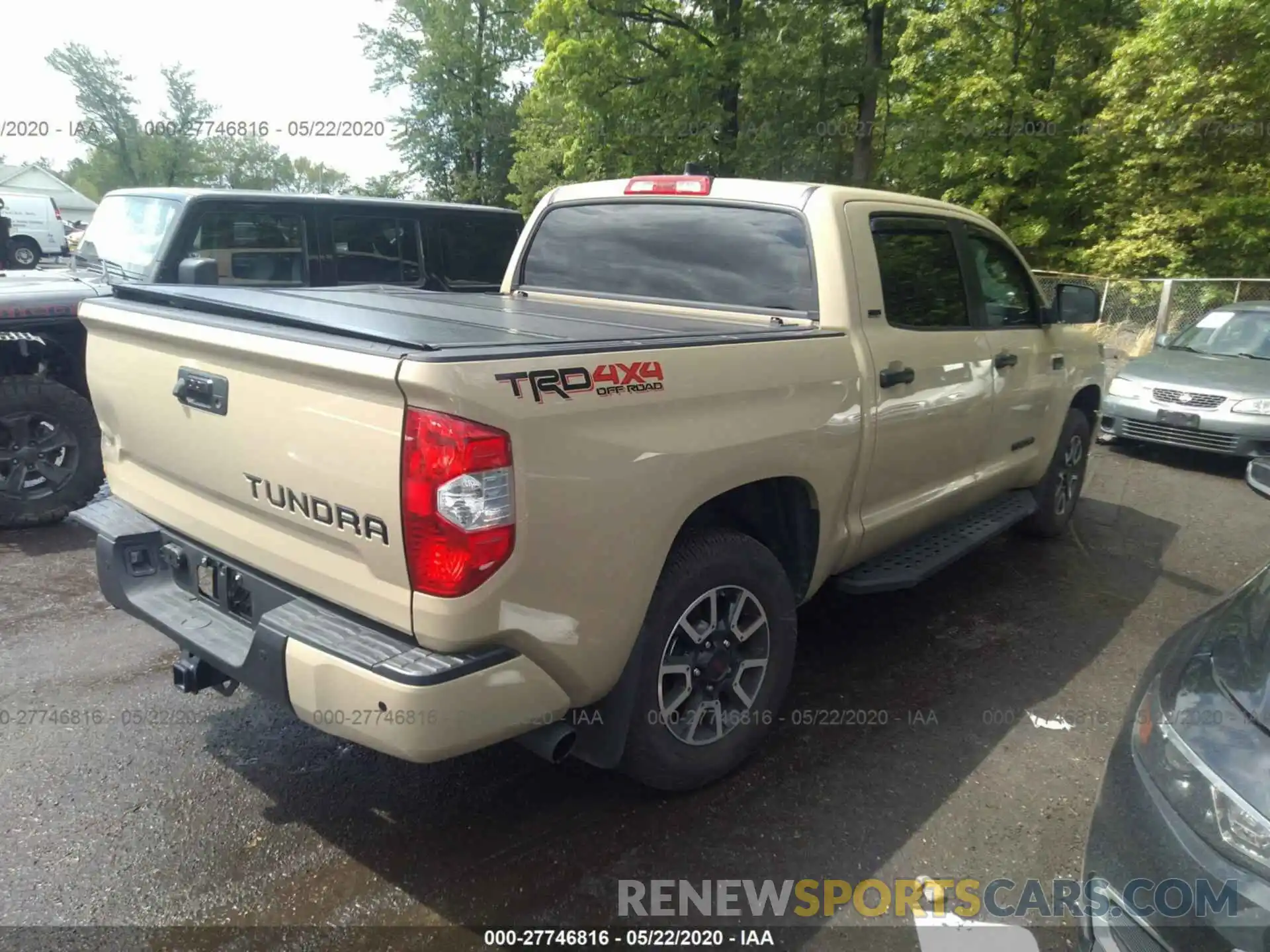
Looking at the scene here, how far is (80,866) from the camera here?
252 centimetres

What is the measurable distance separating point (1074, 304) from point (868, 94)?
14734 mm

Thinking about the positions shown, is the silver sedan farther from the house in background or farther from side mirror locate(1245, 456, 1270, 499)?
the house in background

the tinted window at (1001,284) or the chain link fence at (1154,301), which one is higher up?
the tinted window at (1001,284)

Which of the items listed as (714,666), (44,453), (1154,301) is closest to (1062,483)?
(714,666)

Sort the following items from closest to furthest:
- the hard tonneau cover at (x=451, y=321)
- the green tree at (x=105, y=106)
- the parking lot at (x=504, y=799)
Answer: the hard tonneau cover at (x=451, y=321), the parking lot at (x=504, y=799), the green tree at (x=105, y=106)

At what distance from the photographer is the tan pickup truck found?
81.7 inches

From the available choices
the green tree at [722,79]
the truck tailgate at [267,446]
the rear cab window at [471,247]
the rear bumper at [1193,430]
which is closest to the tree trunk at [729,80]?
the green tree at [722,79]

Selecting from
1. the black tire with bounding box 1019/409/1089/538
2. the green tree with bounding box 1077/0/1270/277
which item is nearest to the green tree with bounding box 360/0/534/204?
the green tree with bounding box 1077/0/1270/277

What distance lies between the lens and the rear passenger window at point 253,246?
5.98 m

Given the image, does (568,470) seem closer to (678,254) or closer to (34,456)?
(678,254)

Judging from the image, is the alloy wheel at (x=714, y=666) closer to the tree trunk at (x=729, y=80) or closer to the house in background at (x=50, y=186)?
the tree trunk at (x=729, y=80)

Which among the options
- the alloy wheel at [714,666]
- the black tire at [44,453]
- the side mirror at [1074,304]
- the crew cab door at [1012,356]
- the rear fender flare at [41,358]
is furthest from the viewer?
the rear fender flare at [41,358]

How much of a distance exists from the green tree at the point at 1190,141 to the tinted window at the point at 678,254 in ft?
48.3

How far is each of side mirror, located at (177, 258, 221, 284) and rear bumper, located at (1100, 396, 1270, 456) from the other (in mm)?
6652
